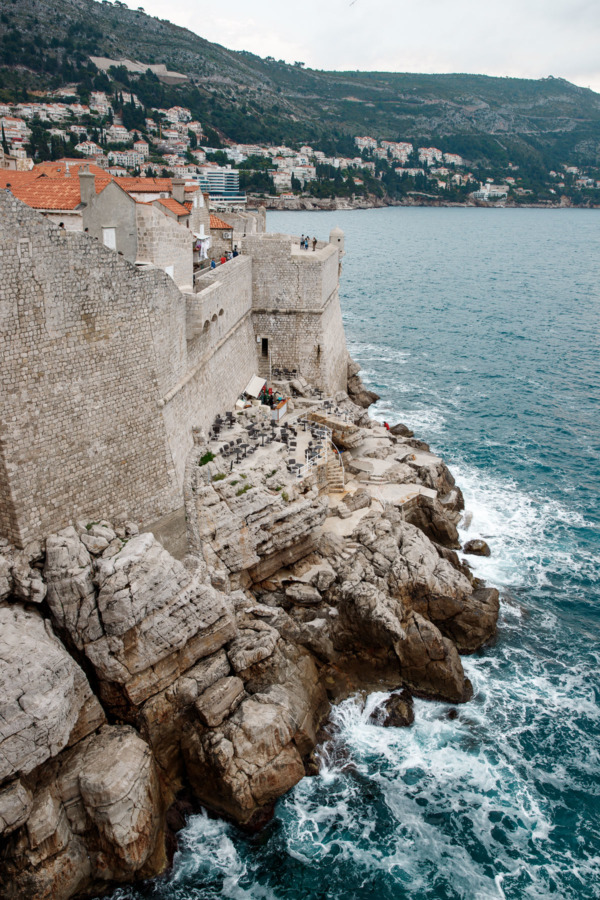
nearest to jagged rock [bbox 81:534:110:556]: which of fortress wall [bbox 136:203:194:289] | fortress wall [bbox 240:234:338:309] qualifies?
fortress wall [bbox 136:203:194:289]

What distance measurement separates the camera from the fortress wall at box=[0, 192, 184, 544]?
A: 13.0m

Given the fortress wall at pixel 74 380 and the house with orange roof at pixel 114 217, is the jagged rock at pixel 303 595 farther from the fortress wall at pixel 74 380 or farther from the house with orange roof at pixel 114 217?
the house with orange roof at pixel 114 217

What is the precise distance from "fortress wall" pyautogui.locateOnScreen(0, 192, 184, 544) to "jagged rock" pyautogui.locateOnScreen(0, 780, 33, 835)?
4.43 meters

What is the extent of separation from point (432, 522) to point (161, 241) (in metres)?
12.8

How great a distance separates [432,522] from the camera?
953 inches

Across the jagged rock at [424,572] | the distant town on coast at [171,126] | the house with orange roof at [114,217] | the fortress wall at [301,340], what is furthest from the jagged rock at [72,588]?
the distant town on coast at [171,126]

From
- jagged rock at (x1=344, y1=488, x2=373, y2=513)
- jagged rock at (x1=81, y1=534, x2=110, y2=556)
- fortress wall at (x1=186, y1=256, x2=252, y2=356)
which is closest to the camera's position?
jagged rock at (x1=81, y1=534, x2=110, y2=556)

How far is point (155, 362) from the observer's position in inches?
657

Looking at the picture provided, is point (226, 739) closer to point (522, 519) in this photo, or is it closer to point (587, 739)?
point (587, 739)

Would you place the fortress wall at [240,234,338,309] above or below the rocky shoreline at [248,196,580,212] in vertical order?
above

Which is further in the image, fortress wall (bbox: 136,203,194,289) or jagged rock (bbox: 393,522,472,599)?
jagged rock (bbox: 393,522,472,599)

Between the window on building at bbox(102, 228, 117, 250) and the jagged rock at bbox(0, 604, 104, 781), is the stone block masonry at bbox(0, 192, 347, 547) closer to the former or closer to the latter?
the jagged rock at bbox(0, 604, 104, 781)

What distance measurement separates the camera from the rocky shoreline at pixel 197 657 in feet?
41.5

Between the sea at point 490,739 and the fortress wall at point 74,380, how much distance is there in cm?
725
